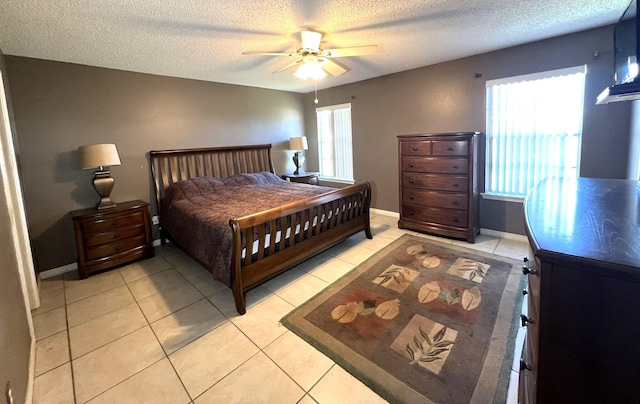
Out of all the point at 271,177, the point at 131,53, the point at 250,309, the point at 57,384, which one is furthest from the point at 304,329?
the point at 131,53

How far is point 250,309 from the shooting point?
7.87ft

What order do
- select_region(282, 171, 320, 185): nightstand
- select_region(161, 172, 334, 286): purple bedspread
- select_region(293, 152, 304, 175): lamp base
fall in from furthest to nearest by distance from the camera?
select_region(293, 152, 304, 175): lamp base
select_region(282, 171, 320, 185): nightstand
select_region(161, 172, 334, 286): purple bedspread

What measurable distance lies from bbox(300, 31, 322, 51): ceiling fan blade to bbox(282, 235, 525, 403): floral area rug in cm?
232

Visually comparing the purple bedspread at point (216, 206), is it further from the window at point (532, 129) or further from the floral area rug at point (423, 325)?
the window at point (532, 129)

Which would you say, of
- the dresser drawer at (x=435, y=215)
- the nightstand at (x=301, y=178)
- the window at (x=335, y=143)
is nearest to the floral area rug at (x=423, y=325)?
the dresser drawer at (x=435, y=215)

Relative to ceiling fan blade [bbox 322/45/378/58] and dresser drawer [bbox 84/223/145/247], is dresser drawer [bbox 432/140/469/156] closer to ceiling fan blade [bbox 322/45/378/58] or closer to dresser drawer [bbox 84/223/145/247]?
ceiling fan blade [bbox 322/45/378/58]

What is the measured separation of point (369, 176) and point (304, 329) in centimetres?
349

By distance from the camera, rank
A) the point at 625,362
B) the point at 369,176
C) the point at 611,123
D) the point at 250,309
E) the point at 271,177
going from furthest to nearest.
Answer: the point at 369,176, the point at 271,177, the point at 611,123, the point at 250,309, the point at 625,362

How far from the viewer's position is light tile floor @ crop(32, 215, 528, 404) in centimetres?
162

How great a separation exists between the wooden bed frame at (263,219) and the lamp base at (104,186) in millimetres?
591

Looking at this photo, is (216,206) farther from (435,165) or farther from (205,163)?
(435,165)

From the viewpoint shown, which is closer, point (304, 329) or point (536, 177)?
point (304, 329)

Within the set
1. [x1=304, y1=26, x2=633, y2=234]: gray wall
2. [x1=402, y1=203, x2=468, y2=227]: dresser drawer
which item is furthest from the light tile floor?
[x1=304, y1=26, x2=633, y2=234]: gray wall

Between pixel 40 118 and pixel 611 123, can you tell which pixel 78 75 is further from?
pixel 611 123
